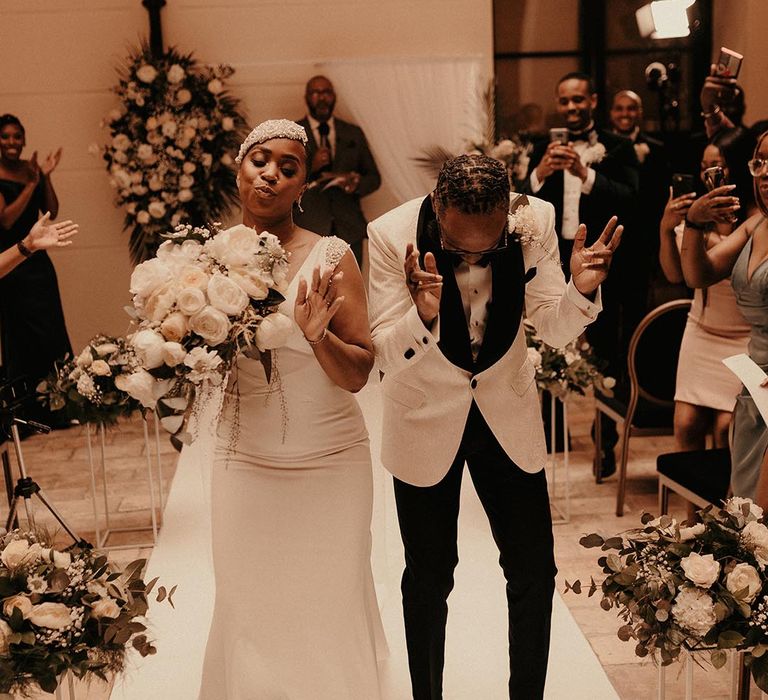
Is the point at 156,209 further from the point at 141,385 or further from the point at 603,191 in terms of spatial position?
the point at 141,385

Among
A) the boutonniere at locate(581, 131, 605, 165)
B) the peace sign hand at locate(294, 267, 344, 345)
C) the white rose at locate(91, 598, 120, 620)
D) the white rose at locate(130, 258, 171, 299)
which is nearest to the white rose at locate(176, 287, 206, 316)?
the white rose at locate(130, 258, 171, 299)

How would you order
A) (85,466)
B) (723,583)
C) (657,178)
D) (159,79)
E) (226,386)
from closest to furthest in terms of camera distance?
(723,583) → (226,386) → (85,466) → (657,178) → (159,79)

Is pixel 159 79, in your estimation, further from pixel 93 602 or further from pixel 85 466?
pixel 93 602

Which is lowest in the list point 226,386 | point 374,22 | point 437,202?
point 226,386

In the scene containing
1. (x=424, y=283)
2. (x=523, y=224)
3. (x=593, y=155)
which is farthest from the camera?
(x=593, y=155)

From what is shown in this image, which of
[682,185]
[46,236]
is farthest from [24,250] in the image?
[682,185]

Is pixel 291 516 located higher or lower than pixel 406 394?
lower

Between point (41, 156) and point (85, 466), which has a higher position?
point (41, 156)

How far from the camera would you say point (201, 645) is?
3908 millimetres

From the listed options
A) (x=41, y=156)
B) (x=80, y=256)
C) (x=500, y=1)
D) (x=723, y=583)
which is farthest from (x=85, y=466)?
(x=500, y=1)

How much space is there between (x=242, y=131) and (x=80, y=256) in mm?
1644

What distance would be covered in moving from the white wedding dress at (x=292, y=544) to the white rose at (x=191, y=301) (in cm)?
42

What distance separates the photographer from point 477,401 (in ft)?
9.36

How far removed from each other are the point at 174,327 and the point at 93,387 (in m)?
1.80
